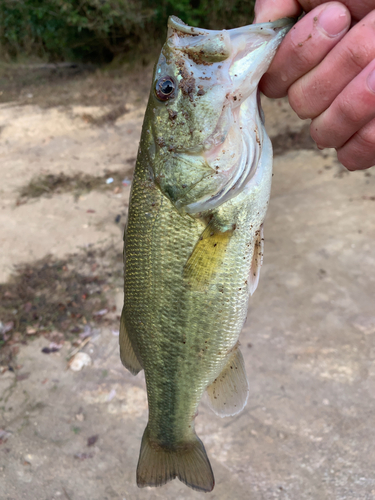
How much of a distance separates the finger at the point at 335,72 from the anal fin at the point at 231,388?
3.85 feet

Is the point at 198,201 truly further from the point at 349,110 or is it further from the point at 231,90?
the point at 349,110

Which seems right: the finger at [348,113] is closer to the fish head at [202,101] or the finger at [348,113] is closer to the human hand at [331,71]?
the human hand at [331,71]

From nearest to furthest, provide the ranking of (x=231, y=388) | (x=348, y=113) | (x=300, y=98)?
1. (x=348, y=113)
2. (x=300, y=98)
3. (x=231, y=388)

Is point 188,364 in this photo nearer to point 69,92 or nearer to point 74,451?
point 74,451

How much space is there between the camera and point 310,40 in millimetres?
1385

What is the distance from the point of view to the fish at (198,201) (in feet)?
4.53

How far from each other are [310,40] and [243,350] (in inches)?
108

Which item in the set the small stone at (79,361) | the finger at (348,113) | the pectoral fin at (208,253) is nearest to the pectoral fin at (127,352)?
the pectoral fin at (208,253)

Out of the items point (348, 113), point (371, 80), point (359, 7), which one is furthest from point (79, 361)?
point (359, 7)

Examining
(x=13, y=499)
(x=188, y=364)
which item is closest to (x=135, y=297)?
(x=188, y=364)

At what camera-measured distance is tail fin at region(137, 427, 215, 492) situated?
1.84 meters

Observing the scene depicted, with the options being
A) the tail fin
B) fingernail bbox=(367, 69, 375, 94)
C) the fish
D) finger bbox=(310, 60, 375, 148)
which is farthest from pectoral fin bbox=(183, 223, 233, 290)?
the tail fin

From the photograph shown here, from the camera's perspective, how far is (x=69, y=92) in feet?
31.3

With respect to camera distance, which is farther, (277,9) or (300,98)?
(300,98)
